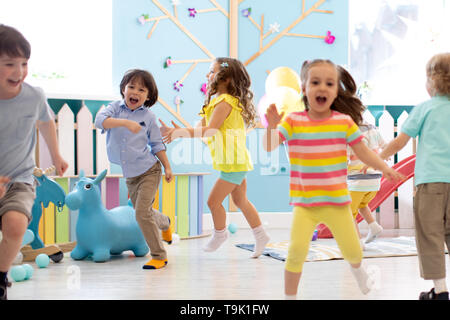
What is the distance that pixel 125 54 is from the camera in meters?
4.35

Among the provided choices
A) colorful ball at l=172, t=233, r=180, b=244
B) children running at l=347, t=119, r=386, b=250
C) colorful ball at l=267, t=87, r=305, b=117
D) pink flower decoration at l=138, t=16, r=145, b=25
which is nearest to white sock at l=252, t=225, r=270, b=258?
children running at l=347, t=119, r=386, b=250

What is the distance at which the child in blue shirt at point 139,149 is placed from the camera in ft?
9.50

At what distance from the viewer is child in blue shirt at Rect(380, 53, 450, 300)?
2.08 m

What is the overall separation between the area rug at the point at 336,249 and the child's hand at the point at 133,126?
1100 mm

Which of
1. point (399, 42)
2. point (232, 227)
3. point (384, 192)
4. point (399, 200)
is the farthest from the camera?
point (399, 42)

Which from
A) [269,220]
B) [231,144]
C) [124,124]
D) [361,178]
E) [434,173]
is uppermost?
[124,124]

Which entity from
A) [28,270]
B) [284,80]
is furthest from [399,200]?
[28,270]

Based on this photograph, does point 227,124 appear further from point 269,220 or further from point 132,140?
point 269,220

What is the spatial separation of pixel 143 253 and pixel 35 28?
2.07m

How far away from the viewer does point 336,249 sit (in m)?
3.42

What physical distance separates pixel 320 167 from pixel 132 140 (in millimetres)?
1274

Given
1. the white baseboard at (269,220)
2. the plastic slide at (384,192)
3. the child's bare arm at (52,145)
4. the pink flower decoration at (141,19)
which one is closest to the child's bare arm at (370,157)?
the child's bare arm at (52,145)
